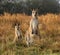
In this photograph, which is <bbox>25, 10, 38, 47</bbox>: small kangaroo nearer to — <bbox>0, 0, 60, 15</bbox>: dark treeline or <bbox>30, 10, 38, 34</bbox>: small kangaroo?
<bbox>30, 10, 38, 34</bbox>: small kangaroo

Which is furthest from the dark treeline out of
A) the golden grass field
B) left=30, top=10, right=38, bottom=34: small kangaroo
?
left=30, top=10, right=38, bottom=34: small kangaroo

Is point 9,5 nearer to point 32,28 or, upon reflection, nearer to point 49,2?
point 49,2

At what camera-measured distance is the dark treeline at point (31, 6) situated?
25517mm

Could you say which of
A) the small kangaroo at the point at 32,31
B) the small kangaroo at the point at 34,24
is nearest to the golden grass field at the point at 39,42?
the small kangaroo at the point at 32,31

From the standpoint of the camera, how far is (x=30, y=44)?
40.0 ft

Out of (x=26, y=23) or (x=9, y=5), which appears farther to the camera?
(x=9, y=5)

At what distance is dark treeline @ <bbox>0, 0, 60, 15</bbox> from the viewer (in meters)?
25.5

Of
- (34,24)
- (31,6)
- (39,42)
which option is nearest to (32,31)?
(34,24)

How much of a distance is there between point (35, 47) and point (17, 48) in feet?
2.09

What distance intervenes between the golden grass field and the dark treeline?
7.04 meters

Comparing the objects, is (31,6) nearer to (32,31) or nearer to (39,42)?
(32,31)

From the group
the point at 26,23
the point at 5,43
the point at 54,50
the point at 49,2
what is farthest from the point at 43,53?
the point at 49,2

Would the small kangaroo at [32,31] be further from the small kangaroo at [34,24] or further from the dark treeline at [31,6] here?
the dark treeline at [31,6]

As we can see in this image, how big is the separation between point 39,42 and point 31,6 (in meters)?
14.9
